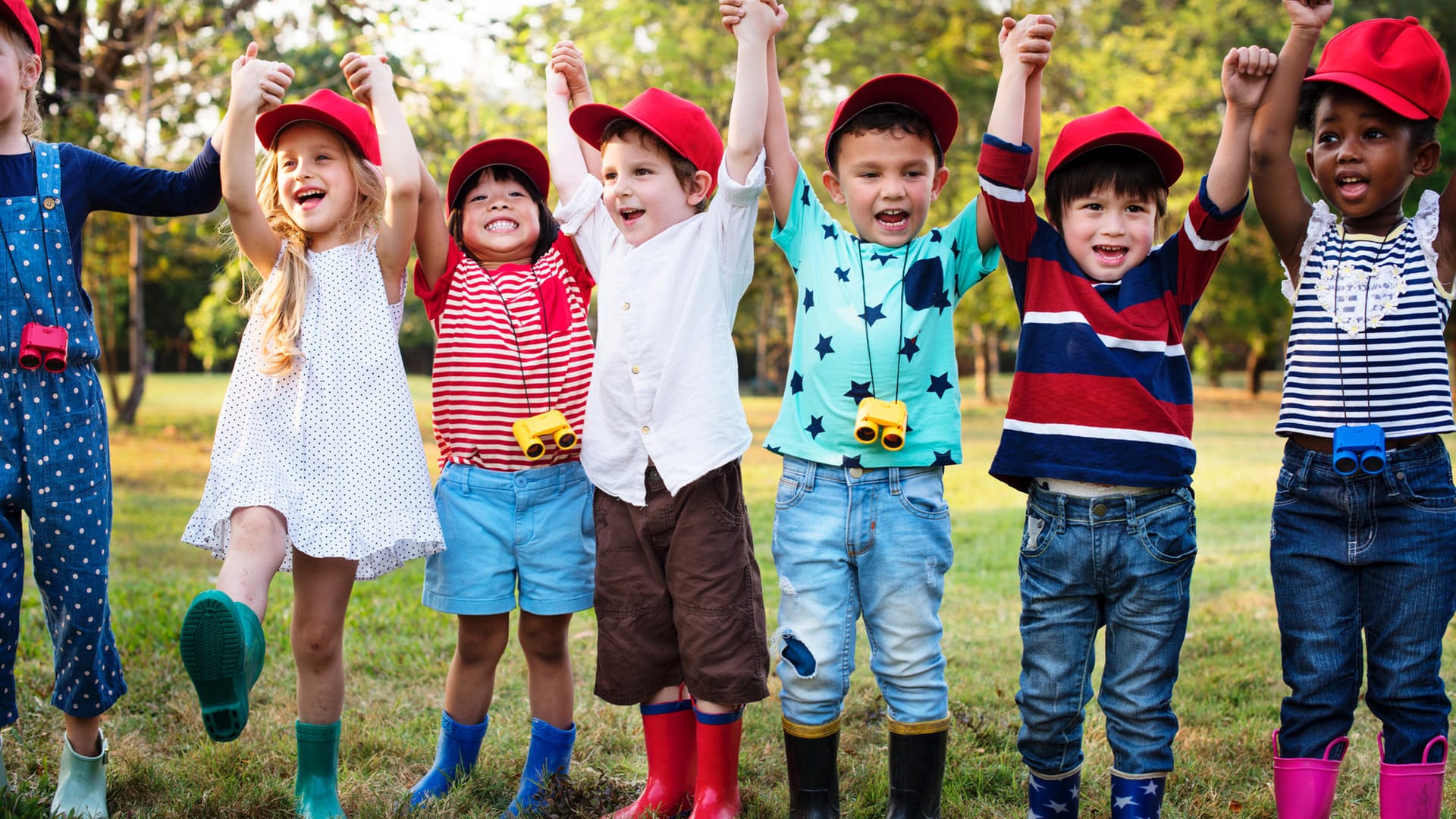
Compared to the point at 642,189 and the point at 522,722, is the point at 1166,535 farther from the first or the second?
the point at 522,722

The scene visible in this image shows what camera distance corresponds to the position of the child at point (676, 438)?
2961 mm

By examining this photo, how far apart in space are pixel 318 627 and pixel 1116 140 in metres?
2.38

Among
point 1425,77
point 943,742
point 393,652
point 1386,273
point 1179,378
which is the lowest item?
point 393,652

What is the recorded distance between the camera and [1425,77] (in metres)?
2.74

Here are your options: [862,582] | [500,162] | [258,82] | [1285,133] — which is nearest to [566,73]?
[500,162]

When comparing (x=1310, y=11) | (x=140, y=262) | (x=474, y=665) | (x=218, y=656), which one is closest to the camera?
(x=218, y=656)

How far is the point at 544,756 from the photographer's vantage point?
3.28 m

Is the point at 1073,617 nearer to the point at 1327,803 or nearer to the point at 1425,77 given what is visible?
the point at 1327,803

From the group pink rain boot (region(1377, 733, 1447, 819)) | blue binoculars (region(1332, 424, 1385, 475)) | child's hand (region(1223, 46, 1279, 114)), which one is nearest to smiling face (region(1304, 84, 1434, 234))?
child's hand (region(1223, 46, 1279, 114))

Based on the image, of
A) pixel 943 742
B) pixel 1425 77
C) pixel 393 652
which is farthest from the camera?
pixel 393 652

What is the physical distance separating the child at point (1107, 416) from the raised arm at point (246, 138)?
180cm

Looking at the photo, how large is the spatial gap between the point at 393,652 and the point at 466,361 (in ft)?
6.72

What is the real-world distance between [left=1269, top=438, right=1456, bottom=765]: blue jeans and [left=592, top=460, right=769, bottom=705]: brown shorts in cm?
129

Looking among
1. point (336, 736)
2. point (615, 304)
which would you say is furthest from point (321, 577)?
point (615, 304)
